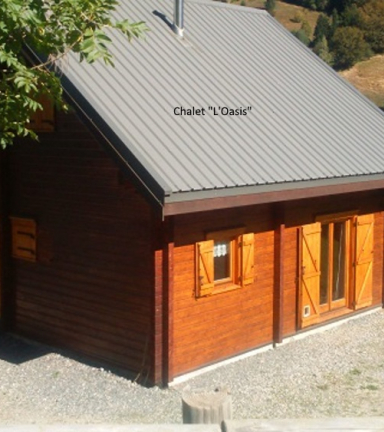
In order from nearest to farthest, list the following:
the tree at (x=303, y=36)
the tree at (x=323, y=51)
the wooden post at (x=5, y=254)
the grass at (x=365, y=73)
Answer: the wooden post at (x=5, y=254) → the grass at (x=365, y=73) → the tree at (x=323, y=51) → the tree at (x=303, y=36)

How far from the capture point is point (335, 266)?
1275 centimetres

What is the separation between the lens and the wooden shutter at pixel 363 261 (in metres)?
12.9

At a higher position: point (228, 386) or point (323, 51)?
point (323, 51)

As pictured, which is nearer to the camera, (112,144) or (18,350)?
(112,144)

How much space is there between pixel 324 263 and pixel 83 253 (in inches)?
160

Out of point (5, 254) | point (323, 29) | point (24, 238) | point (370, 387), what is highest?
point (323, 29)

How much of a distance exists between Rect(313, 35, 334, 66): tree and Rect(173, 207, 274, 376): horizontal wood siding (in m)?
47.8

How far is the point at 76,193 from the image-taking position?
1066 cm

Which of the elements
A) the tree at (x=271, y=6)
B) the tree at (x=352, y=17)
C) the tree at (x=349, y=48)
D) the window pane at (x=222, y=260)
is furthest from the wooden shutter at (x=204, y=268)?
the tree at (x=271, y=6)

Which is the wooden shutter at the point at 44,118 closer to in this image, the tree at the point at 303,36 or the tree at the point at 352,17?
the tree at the point at 303,36

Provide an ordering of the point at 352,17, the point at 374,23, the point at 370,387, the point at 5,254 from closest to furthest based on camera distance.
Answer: the point at 370,387 < the point at 5,254 < the point at 374,23 < the point at 352,17

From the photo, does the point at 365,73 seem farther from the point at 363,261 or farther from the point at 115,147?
the point at 115,147

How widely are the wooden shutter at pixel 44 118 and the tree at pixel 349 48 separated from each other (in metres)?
51.3

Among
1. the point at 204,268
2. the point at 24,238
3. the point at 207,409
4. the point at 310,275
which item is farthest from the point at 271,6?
the point at 207,409
